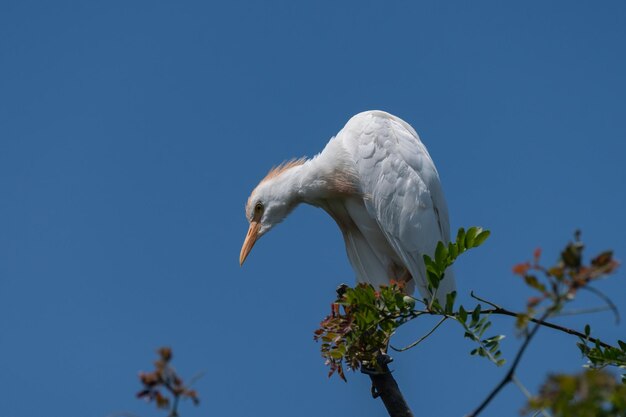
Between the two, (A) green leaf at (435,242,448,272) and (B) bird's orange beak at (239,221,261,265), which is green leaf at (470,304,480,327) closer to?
(A) green leaf at (435,242,448,272)

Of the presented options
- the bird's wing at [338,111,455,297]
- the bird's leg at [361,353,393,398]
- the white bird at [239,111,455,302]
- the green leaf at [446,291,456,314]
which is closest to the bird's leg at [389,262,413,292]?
the white bird at [239,111,455,302]

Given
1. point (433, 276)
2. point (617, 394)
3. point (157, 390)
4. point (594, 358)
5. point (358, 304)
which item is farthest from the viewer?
point (358, 304)

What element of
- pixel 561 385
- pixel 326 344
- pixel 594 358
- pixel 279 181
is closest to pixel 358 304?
pixel 326 344

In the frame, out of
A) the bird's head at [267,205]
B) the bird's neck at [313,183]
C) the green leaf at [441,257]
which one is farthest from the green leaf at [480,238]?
the bird's head at [267,205]

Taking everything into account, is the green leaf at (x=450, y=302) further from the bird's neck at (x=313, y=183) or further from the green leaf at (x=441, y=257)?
the bird's neck at (x=313, y=183)

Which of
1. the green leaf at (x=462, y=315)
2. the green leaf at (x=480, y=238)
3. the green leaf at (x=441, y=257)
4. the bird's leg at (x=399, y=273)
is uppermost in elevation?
the bird's leg at (x=399, y=273)

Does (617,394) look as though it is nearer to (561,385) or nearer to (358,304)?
(561,385)

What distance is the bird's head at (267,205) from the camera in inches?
280

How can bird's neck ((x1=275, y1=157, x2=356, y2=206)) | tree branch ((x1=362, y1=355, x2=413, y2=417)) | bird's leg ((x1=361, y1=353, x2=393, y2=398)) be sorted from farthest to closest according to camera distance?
bird's neck ((x1=275, y1=157, x2=356, y2=206)) < bird's leg ((x1=361, y1=353, x2=393, y2=398)) < tree branch ((x1=362, y1=355, x2=413, y2=417))

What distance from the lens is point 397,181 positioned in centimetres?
655

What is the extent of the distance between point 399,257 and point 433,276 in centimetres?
290

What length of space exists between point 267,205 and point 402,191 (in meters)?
1.21

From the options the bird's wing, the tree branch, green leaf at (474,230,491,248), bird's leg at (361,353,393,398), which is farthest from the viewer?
the bird's wing

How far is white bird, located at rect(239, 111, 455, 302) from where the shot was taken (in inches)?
256
